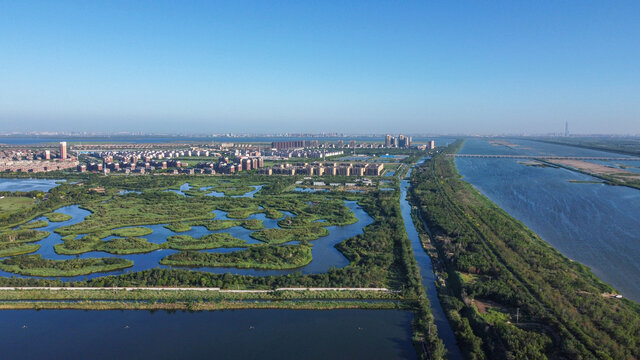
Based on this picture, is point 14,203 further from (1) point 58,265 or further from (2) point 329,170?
(2) point 329,170

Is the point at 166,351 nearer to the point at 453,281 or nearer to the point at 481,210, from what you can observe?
the point at 453,281

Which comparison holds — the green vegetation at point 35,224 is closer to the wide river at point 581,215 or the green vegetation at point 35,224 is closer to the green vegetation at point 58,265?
the green vegetation at point 58,265

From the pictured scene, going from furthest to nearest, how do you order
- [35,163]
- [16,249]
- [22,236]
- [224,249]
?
[35,163] < [22,236] < [224,249] < [16,249]

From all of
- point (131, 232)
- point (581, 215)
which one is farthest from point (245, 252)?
point (581, 215)

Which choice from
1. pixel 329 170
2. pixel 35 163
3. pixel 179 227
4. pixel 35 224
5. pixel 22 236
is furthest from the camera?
pixel 35 163

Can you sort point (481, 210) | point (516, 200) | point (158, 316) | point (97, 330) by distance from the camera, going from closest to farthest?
point (97, 330) < point (158, 316) < point (481, 210) < point (516, 200)

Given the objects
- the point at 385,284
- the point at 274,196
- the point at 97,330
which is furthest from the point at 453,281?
the point at 274,196

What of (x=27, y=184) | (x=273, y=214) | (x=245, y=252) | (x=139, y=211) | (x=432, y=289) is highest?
(x=27, y=184)
